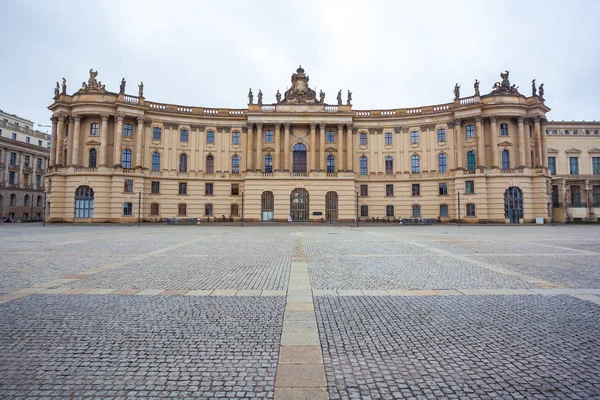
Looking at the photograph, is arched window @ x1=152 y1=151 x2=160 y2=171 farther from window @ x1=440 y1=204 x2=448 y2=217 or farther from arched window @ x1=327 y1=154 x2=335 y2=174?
window @ x1=440 y1=204 x2=448 y2=217

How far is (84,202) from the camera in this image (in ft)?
150

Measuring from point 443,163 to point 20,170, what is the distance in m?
77.5

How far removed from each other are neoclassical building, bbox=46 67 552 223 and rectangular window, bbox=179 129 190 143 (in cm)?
15

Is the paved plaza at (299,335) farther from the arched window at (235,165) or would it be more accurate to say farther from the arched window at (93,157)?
the arched window at (93,157)

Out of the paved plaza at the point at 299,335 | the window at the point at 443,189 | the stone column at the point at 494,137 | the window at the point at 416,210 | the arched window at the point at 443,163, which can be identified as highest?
the stone column at the point at 494,137

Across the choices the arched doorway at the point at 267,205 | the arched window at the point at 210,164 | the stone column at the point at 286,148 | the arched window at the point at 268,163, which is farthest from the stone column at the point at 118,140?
the stone column at the point at 286,148

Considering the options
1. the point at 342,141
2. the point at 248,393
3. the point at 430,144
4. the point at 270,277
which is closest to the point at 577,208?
the point at 430,144

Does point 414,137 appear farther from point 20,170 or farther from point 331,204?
point 20,170

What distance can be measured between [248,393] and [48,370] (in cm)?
223

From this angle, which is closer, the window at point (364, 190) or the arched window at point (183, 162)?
the arched window at point (183, 162)

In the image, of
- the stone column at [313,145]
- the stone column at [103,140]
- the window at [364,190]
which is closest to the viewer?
the stone column at [103,140]

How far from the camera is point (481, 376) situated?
340cm

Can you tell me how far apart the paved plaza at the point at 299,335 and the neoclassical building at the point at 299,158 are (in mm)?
38576

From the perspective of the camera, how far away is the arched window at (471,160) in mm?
47534
